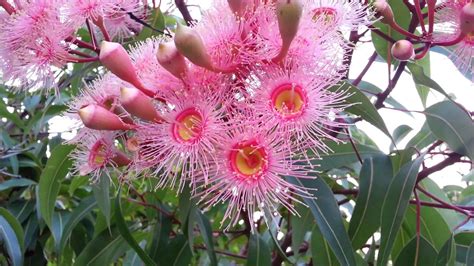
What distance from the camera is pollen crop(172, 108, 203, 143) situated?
750 millimetres

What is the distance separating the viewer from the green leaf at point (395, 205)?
0.92m

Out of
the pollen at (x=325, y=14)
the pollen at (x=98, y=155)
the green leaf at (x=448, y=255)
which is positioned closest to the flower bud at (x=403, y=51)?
the pollen at (x=325, y=14)

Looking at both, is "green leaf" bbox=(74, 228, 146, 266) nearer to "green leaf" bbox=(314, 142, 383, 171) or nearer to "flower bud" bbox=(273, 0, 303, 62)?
"green leaf" bbox=(314, 142, 383, 171)

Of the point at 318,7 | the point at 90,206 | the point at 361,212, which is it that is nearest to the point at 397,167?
the point at 361,212

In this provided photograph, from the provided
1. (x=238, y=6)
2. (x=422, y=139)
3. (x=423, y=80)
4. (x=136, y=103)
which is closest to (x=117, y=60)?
(x=136, y=103)

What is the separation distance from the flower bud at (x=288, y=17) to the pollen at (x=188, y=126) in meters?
0.15

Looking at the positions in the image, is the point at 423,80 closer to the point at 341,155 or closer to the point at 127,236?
the point at 341,155

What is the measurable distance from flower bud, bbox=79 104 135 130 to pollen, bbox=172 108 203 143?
0.07m

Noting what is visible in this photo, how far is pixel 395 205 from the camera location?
945mm

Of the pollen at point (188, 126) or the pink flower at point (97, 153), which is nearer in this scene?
the pollen at point (188, 126)

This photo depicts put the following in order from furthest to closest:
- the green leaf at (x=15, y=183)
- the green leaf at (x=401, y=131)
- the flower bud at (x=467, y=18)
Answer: the green leaf at (x=15, y=183)
the green leaf at (x=401, y=131)
the flower bud at (x=467, y=18)

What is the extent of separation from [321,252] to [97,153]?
0.47 meters

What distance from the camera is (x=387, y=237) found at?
923mm

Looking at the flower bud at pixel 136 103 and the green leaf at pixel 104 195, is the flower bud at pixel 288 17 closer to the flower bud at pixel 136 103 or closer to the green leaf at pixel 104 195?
the flower bud at pixel 136 103
